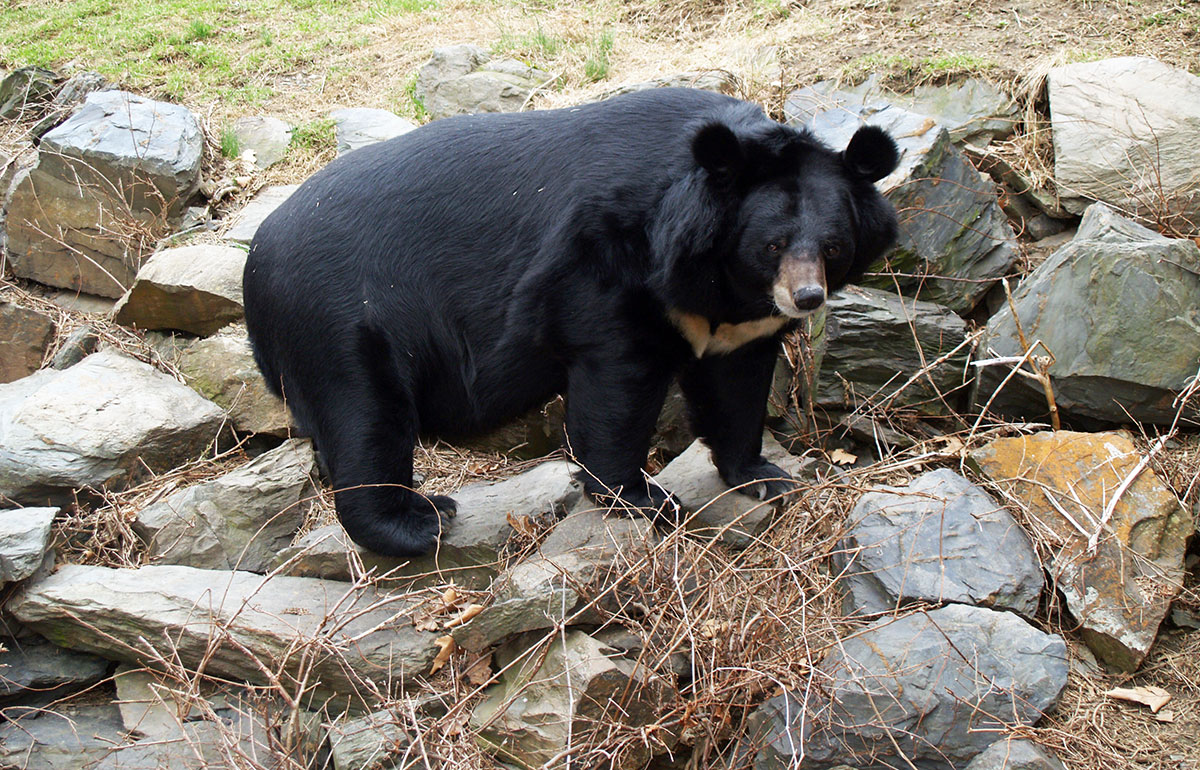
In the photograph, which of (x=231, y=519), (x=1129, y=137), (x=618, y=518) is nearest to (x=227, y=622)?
(x=231, y=519)

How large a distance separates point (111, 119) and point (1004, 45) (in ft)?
19.2

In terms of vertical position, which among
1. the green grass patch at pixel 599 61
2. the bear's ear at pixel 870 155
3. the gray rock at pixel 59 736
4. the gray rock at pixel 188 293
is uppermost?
the bear's ear at pixel 870 155

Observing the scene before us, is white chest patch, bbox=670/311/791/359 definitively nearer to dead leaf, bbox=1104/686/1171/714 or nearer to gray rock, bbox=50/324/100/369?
dead leaf, bbox=1104/686/1171/714

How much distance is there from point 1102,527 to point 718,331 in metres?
1.65

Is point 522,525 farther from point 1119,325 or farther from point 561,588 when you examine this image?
point 1119,325

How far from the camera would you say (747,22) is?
7742mm

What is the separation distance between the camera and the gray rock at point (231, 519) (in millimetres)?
4469

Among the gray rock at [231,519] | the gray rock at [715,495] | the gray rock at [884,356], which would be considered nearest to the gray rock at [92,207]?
the gray rock at [231,519]

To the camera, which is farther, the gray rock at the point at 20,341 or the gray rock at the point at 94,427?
the gray rock at the point at 20,341

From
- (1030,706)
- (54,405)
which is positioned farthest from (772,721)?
(54,405)

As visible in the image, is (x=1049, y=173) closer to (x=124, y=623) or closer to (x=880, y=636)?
(x=880, y=636)

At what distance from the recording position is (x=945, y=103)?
19.8 ft

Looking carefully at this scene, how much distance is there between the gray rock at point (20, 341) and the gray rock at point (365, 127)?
2234mm

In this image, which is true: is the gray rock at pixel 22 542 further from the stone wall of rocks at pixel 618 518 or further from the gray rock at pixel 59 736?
the gray rock at pixel 59 736
